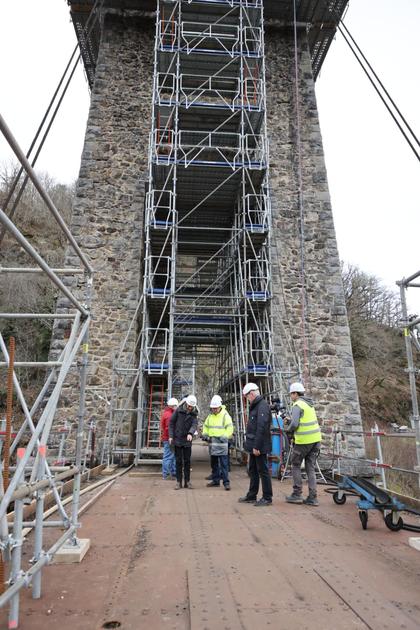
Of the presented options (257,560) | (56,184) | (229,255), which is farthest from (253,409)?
(56,184)

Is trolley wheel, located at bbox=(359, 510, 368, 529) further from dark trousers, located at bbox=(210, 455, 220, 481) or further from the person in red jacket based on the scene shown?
the person in red jacket

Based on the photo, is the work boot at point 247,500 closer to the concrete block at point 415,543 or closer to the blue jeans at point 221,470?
the blue jeans at point 221,470

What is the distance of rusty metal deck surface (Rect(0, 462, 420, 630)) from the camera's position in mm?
2791

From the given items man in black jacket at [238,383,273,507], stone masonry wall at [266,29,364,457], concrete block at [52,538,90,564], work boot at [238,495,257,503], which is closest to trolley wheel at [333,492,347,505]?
man in black jacket at [238,383,273,507]

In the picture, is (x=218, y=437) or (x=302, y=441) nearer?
(x=302, y=441)

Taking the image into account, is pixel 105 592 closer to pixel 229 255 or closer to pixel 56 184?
pixel 229 255

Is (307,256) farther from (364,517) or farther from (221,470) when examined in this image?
(364,517)

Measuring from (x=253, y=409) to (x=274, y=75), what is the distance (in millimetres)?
12309

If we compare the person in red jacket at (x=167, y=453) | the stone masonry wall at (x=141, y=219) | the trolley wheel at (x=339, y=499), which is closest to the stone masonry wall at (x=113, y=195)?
the stone masonry wall at (x=141, y=219)

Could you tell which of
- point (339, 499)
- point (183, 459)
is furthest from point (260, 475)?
point (183, 459)

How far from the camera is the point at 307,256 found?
506 inches

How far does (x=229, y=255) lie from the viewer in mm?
13430

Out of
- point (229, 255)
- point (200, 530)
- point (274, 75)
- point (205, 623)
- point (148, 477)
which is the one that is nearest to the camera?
point (205, 623)

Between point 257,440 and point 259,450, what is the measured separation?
14 centimetres
